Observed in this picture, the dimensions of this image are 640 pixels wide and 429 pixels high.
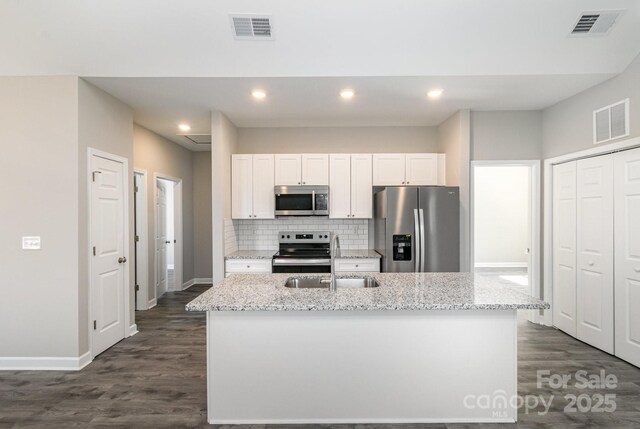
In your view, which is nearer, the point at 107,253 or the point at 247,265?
the point at 107,253

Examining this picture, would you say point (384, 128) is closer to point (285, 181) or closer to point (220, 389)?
point (285, 181)

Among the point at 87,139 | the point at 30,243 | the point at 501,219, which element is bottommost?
the point at 30,243

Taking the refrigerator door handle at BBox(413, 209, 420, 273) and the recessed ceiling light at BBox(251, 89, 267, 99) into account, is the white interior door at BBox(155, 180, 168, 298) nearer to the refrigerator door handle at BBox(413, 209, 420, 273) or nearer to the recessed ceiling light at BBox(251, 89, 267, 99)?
the recessed ceiling light at BBox(251, 89, 267, 99)

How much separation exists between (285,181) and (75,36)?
8.87ft

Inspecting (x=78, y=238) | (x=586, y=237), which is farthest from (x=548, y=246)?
(x=78, y=238)

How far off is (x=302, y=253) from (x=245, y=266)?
0.81m

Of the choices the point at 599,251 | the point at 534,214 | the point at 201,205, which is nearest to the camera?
the point at 599,251

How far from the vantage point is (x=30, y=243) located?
3320mm

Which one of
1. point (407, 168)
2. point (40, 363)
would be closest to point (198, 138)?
point (407, 168)

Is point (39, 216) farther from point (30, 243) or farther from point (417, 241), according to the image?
point (417, 241)

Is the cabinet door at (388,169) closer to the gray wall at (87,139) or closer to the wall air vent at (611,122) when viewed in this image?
the wall air vent at (611,122)

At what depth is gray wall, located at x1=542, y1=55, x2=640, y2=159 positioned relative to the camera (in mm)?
3326

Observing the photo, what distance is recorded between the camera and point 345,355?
235 cm

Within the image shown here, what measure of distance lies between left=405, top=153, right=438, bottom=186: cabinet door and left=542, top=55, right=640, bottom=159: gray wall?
4.48 ft
